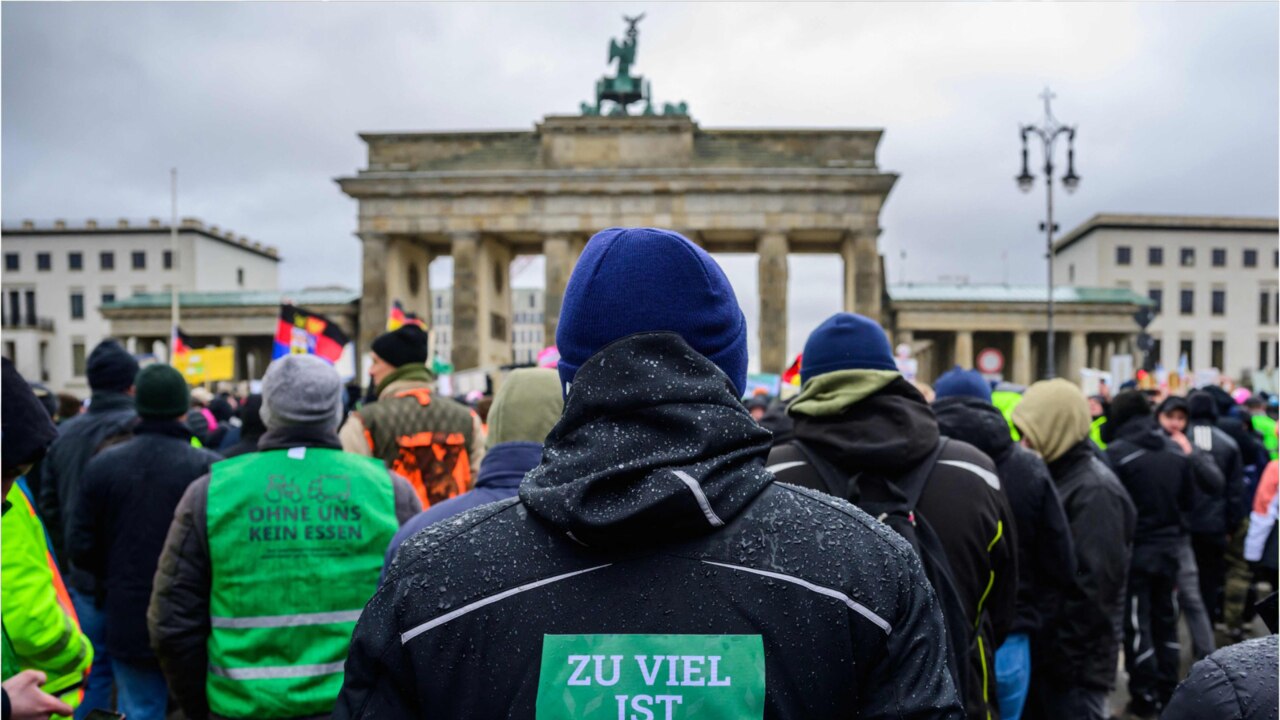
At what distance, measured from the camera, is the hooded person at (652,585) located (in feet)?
4.45

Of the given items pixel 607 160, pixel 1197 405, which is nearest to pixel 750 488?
pixel 1197 405

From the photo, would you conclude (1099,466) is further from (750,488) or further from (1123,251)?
(1123,251)

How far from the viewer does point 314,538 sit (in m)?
3.40

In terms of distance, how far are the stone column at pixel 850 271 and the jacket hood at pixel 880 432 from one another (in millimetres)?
38918

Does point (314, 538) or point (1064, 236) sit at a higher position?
point (1064, 236)

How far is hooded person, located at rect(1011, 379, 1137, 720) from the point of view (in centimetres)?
424

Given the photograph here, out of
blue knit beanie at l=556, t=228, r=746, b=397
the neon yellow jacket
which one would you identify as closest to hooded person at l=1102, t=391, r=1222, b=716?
blue knit beanie at l=556, t=228, r=746, b=397

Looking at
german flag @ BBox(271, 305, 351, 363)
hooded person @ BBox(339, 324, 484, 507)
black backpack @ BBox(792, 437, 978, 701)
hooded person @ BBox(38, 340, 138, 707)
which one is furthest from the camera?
german flag @ BBox(271, 305, 351, 363)

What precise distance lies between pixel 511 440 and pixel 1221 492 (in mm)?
6700

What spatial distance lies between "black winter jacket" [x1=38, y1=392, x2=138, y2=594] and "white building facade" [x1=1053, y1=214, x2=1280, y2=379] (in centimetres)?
8073

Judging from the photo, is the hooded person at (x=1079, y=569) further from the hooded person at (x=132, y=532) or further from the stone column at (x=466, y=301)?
the stone column at (x=466, y=301)

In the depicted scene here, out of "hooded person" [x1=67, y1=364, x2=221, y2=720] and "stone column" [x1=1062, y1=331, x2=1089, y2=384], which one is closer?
"hooded person" [x1=67, y1=364, x2=221, y2=720]

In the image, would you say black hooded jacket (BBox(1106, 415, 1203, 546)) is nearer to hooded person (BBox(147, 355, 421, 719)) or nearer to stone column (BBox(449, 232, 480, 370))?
hooded person (BBox(147, 355, 421, 719))

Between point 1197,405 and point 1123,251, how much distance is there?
76.8 m
